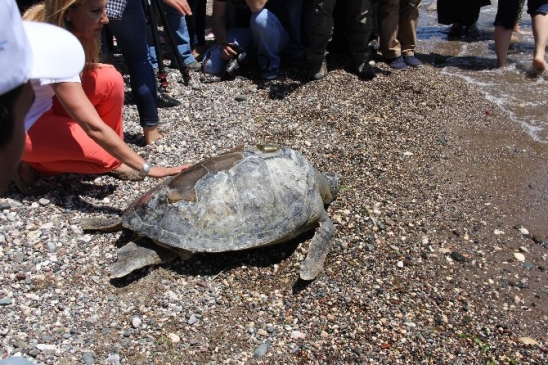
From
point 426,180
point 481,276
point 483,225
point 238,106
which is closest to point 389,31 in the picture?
point 238,106

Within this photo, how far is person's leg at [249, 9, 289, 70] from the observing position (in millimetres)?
5172

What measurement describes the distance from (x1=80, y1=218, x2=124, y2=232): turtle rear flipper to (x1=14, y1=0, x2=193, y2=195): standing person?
0.34 metres

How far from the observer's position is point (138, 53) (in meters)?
3.73

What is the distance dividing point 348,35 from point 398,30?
0.76 meters

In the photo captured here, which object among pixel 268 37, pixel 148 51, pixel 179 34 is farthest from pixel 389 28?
pixel 148 51

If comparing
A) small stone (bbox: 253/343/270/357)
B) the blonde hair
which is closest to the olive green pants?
the blonde hair

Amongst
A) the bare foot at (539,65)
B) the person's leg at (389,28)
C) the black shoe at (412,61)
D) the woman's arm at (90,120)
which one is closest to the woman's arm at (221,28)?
the person's leg at (389,28)

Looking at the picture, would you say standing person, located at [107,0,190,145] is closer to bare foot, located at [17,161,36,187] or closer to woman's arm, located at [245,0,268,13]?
bare foot, located at [17,161,36,187]

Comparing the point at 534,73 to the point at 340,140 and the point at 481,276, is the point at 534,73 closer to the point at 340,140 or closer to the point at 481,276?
the point at 340,140

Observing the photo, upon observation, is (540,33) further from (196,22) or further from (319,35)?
(196,22)

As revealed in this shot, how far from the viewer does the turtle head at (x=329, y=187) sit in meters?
3.19

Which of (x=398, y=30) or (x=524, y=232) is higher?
(x=398, y=30)

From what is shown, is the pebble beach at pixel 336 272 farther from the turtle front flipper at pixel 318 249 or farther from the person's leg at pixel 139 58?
the person's leg at pixel 139 58

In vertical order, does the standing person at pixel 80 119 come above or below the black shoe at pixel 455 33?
above
